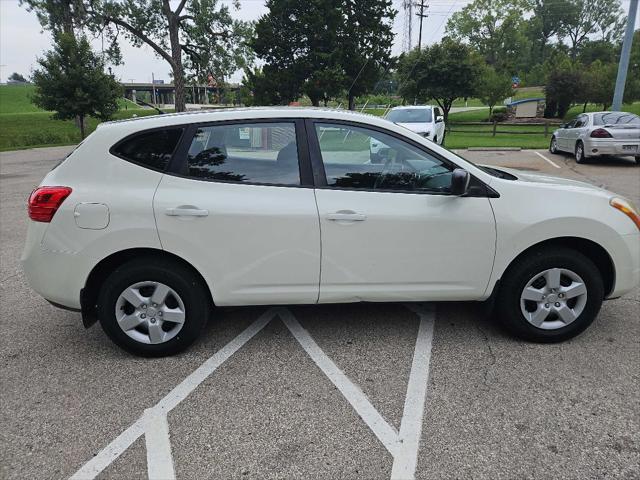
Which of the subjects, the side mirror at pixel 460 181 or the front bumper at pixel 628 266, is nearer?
the side mirror at pixel 460 181

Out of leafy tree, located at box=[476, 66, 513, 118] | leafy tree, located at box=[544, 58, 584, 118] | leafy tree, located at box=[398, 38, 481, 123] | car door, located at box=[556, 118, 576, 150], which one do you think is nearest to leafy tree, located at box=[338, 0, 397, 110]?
leafy tree, located at box=[398, 38, 481, 123]

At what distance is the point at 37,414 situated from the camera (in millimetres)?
2703

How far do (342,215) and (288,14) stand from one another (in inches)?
1750

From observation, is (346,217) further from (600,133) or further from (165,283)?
(600,133)

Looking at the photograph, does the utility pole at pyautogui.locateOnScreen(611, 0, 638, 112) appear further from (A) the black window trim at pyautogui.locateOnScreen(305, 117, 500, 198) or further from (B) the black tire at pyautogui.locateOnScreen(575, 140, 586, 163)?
(A) the black window trim at pyautogui.locateOnScreen(305, 117, 500, 198)

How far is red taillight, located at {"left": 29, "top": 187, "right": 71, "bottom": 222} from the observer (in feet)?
9.91

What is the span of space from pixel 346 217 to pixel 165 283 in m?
1.28

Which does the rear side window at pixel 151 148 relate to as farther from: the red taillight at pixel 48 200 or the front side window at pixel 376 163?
the front side window at pixel 376 163

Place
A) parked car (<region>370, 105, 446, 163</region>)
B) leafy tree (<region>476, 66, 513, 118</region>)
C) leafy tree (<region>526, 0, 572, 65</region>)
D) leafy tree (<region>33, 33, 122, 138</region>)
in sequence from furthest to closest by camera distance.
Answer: leafy tree (<region>526, 0, 572, 65</region>) < leafy tree (<region>476, 66, 513, 118</region>) < leafy tree (<region>33, 33, 122, 138</region>) < parked car (<region>370, 105, 446, 163</region>)

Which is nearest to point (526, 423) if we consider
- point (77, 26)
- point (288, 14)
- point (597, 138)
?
point (597, 138)

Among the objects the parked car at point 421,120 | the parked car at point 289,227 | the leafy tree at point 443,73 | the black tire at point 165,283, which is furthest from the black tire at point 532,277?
the leafy tree at point 443,73

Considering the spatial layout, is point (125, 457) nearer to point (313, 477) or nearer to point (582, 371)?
point (313, 477)

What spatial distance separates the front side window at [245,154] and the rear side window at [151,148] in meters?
Answer: 0.14

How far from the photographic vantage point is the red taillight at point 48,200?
119 inches
